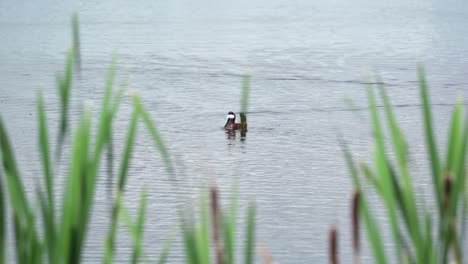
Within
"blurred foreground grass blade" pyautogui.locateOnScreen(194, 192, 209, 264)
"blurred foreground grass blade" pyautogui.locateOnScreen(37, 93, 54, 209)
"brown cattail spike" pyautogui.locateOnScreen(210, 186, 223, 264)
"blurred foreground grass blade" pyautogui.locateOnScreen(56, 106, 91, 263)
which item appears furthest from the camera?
"blurred foreground grass blade" pyautogui.locateOnScreen(37, 93, 54, 209)

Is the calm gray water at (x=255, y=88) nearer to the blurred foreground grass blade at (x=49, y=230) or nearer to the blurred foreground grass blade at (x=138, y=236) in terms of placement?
the blurred foreground grass blade at (x=138, y=236)

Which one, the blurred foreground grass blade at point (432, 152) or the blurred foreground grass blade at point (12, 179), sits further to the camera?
the blurred foreground grass blade at point (12, 179)

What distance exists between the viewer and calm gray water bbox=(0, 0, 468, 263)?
45.2ft

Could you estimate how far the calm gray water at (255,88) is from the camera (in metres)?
13.8

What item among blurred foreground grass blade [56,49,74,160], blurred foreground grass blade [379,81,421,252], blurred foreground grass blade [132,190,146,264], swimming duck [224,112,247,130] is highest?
swimming duck [224,112,247,130]

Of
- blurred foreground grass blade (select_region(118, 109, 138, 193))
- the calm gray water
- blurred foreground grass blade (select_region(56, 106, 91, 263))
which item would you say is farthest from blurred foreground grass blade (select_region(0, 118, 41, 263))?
the calm gray water

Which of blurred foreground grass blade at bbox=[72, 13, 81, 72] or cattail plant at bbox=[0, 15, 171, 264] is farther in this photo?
blurred foreground grass blade at bbox=[72, 13, 81, 72]

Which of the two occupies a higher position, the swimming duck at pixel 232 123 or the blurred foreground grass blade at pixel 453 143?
the swimming duck at pixel 232 123

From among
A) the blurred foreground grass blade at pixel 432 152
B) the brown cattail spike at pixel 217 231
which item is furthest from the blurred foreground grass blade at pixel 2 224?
the blurred foreground grass blade at pixel 432 152

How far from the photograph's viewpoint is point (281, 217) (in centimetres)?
1365

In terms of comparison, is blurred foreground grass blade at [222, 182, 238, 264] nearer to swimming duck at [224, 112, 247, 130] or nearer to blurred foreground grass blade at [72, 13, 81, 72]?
blurred foreground grass blade at [72, 13, 81, 72]

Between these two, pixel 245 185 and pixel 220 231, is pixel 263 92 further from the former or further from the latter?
pixel 220 231

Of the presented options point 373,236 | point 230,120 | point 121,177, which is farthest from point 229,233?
point 230,120

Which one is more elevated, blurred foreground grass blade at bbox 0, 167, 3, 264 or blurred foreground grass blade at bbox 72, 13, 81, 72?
blurred foreground grass blade at bbox 72, 13, 81, 72
